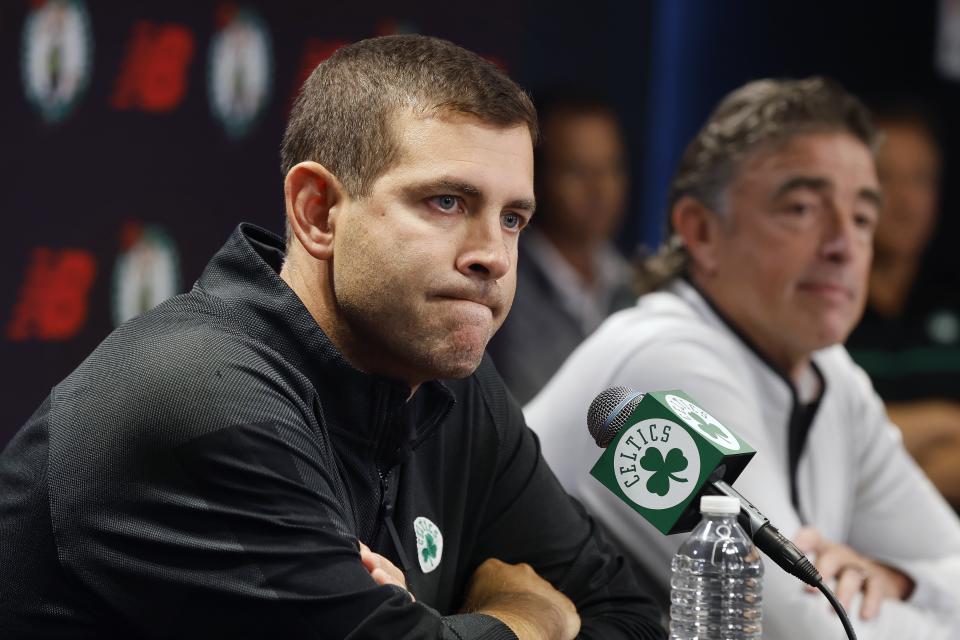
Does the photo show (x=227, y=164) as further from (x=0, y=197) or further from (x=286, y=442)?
(x=286, y=442)

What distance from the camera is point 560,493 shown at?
2213 mm

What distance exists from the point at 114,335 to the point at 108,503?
0.25 metres

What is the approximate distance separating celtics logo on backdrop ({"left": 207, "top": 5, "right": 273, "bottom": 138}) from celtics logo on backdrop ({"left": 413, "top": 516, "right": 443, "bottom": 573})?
2.03 m

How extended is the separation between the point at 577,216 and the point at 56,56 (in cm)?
226

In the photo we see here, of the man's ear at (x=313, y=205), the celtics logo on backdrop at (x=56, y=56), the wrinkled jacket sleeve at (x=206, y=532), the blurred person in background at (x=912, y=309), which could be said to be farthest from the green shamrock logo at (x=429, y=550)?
the blurred person in background at (x=912, y=309)

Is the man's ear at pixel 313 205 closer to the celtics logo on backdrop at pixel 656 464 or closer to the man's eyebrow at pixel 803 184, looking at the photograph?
the celtics logo on backdrop at pixel 656 464

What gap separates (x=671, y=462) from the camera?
1.66 m

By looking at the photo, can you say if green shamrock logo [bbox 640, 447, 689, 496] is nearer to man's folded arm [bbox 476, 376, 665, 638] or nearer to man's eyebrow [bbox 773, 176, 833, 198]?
man's folded arm [bbox 476, 376, 665, 638]

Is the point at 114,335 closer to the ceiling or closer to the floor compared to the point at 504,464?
closer to the ceiling

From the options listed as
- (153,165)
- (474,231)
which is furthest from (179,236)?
(474,231)

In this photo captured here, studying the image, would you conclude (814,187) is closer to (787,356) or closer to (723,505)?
(787,356)

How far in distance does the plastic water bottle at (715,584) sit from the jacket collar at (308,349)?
408 mm

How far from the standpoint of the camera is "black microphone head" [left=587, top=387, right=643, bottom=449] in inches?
67.3

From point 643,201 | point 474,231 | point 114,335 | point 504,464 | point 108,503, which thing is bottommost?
point 643,201
